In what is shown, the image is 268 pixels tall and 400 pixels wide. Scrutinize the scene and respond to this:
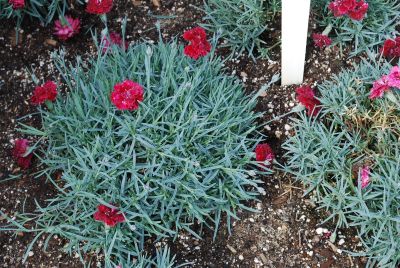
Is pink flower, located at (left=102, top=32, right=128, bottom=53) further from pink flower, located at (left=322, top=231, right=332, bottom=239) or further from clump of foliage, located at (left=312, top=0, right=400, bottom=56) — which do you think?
pink flower, located at (left=322, top=231, right=332, bottom=239)

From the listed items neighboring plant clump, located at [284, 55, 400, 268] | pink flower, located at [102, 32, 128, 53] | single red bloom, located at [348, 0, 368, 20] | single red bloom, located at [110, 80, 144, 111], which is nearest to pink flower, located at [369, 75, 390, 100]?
neighboring plant clump, located at [284, 55, 400, 268]

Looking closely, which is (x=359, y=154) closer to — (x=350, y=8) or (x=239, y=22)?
(x=350, y=8)

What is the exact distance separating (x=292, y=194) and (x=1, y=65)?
59.4 inches

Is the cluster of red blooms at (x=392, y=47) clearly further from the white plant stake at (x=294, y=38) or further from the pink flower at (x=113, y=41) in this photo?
the pink flower at (x=113, y=41)

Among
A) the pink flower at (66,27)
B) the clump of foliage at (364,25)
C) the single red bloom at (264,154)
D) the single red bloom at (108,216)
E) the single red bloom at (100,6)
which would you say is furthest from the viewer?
the pink flower at (66,27)

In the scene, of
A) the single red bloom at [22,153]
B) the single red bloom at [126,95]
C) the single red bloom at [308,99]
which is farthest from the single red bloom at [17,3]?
the single red bloom at [308,99]

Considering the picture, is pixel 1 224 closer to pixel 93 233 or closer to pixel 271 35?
pixel 93 233

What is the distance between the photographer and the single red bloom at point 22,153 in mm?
2755

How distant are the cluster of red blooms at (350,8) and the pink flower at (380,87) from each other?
38 centimetres

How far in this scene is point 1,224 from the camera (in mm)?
2693

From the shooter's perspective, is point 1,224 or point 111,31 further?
point 111,31

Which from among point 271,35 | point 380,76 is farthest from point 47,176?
point 380,76

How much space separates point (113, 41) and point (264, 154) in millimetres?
893

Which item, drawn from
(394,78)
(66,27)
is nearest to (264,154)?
(394,78)
